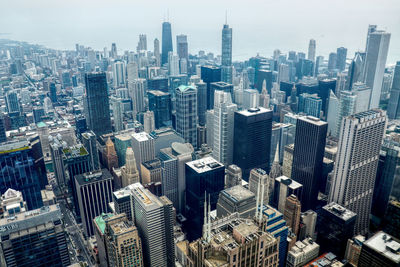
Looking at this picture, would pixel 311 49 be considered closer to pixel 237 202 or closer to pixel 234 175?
pixel 234 175

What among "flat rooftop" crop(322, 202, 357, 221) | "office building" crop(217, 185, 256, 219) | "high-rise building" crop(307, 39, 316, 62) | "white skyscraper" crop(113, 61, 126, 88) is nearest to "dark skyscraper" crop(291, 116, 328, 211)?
"flat rooftop" crop(322, 202, 357, 221)

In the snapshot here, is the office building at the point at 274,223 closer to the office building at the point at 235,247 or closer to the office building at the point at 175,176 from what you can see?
the office building at the point at 235,247

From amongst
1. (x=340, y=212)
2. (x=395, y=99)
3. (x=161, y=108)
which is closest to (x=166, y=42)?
(x=161, y=108)

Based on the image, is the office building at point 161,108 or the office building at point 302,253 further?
the office building at point 161,108

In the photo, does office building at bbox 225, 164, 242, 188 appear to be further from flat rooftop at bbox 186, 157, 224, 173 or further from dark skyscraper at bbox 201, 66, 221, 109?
dark skyscraper at bbox 201, 66, 221, 109

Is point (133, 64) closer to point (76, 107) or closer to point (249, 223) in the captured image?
point (76, 107)

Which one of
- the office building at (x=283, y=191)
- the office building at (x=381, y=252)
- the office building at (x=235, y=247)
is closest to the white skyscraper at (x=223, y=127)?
the office building at (x=283, y=191)

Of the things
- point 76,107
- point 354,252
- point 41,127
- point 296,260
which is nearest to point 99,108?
point 41,127
